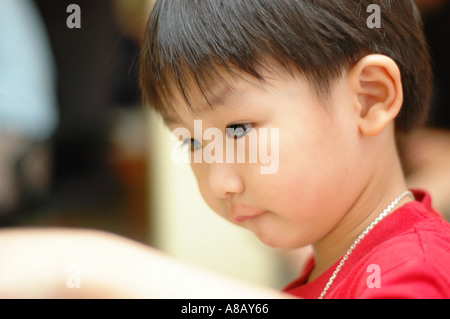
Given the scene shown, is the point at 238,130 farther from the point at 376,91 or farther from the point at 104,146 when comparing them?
the point at 104,146

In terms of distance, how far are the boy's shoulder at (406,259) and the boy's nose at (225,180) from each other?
0.17 m

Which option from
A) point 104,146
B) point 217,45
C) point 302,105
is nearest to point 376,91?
point 302,105

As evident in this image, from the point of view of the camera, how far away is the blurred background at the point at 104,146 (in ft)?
5.39

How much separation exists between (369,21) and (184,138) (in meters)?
Result: 0.29

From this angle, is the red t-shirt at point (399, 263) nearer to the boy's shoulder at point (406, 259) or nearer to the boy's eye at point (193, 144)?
the boy's shoulder at point (406, 259)

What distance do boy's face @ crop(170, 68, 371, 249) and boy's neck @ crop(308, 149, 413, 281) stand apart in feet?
0.06

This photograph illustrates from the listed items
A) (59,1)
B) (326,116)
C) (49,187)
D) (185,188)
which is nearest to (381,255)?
(326,116)

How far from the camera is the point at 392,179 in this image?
2.37 feet

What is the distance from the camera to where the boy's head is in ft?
2.08

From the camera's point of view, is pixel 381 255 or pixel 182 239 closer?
pixel 381 255

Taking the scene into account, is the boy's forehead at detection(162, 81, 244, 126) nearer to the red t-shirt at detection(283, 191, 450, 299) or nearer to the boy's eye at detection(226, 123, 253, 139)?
the boy's eye at detection(226, 123, 253, 139)

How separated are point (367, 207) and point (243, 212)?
0.54ft

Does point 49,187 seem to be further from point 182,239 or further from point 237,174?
point 237,174

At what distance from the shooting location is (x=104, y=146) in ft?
7.04
